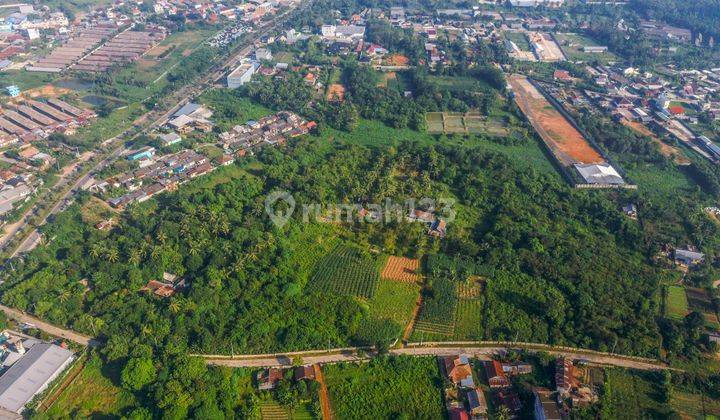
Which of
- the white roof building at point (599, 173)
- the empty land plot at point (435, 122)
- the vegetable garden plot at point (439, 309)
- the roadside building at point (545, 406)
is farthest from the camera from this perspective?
the empty land plot at point (435, 122)

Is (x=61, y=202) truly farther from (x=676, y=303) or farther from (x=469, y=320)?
(x=676, y=303)

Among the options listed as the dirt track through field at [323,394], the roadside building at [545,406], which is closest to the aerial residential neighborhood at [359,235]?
the dirt track through field at [323,394]

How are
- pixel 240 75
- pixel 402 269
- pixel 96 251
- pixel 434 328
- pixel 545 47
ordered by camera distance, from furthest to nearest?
pixel 545 47 < pixel 240 75 < pixel 402 269 < pixel 96 251 < pixel 434 328

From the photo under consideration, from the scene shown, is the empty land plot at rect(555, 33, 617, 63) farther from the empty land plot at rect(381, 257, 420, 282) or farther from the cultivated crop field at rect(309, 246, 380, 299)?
the cultivated crop field at rect(309, 246, 380, 299)

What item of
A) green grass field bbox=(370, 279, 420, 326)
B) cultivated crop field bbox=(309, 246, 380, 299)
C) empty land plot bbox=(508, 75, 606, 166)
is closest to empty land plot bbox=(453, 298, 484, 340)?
green grass field bbox=(370, 279, 420, 326)

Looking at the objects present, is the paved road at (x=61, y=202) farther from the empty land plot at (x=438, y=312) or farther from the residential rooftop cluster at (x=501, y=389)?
the residential rooftop cluster at (x=501, y=389)

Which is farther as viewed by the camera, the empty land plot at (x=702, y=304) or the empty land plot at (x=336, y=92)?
the empty land plot at (x=336, y=92)

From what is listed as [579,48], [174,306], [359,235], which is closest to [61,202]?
[174,306]
